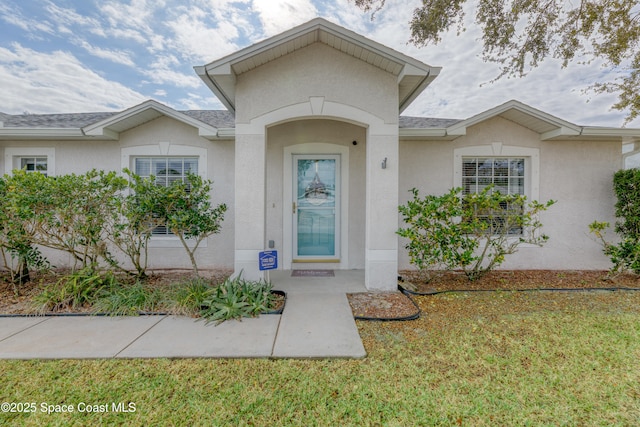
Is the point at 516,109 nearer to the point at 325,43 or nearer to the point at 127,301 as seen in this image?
the point at 325,43

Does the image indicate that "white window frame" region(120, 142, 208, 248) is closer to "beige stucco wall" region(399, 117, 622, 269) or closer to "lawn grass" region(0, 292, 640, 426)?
"lawn grass" region(0, 292, 640, 426)

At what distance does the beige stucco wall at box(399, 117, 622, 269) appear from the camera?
655 centimetres

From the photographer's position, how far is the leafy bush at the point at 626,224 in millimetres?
5746

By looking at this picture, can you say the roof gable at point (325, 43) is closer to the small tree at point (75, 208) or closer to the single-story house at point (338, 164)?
the single-story house at point (338, 164)

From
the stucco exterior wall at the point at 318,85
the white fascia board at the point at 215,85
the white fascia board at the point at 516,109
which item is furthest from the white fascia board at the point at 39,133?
the white fascia board at the point at 516,109

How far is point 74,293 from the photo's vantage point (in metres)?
4.41

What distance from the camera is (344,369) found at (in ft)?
9.27

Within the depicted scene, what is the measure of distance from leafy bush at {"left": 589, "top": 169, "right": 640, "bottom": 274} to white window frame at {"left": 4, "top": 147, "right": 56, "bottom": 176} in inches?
489

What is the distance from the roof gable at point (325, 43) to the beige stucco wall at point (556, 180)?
2.11 metres

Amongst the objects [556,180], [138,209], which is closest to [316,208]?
[138,209]

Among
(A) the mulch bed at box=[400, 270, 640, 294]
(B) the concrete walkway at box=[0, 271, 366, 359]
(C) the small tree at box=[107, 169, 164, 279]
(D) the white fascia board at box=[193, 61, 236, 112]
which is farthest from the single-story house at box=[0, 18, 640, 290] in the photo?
(B) the concrete walkway at box=[0, 271, 366, 359]

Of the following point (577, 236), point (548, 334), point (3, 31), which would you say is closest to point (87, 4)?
point (3, 31)

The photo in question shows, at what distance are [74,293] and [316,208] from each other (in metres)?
4.73

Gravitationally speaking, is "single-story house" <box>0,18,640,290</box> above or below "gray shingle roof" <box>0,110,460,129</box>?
below
